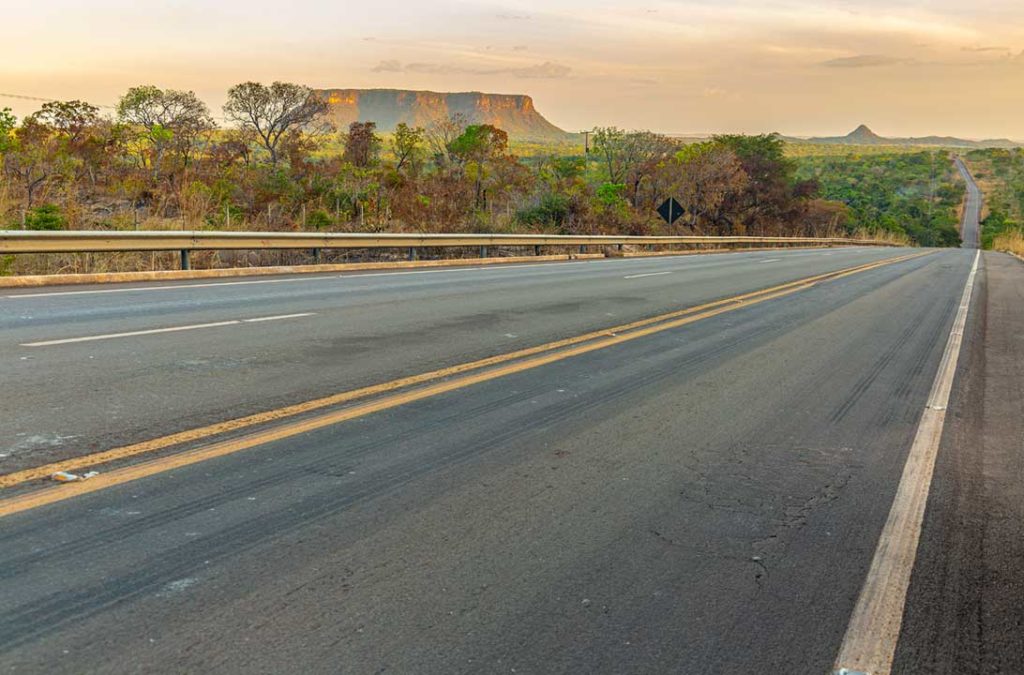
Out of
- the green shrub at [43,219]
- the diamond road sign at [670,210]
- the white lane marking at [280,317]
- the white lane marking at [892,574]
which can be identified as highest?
the diamond road sign at [670,210]

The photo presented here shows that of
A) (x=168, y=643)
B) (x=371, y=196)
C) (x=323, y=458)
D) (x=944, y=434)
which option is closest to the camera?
(x=168, y=643)

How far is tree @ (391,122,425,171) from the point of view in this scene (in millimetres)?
45594

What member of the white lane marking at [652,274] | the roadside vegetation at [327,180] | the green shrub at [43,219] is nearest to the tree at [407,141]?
the roadside vegetation at [327,180]

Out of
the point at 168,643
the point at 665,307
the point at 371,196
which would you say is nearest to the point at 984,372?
the point at 665,307

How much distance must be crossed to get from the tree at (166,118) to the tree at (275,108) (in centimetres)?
478

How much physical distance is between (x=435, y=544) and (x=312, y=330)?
5.87m

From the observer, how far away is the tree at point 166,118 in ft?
123

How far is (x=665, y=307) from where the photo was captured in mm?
12484

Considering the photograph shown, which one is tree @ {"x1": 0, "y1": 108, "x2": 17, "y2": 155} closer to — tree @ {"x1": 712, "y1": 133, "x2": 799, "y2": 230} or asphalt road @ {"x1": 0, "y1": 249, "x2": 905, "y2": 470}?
asphalt road @ {"x1": 0, "y1": 249, "x2": 905, "y2": 470}

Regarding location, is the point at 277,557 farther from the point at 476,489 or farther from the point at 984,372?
the point at 984,372

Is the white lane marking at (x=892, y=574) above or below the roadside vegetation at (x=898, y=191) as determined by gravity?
below

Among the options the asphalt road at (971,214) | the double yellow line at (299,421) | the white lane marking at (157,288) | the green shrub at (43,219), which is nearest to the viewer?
the double yellow line at (299,421)

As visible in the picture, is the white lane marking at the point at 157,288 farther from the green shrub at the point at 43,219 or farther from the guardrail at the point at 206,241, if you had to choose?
the green shrub at the point at 43,219

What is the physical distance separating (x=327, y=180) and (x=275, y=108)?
21.6m
